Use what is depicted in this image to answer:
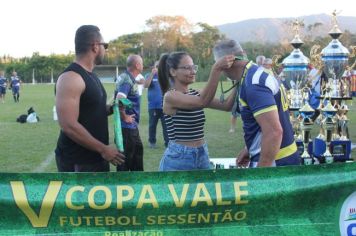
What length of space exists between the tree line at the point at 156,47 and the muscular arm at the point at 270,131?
185 ft

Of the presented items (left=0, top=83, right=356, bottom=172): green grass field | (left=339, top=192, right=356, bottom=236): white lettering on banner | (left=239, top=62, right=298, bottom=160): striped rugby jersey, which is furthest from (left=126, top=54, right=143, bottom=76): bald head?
(left=339, top=192, right=356, bottom=236): white lettering on banner

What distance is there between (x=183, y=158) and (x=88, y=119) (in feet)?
2.57

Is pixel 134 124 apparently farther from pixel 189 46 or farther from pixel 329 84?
pixel 189 46

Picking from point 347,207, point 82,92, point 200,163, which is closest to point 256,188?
point 347,207


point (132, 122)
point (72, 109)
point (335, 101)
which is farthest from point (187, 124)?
point (335, 101)

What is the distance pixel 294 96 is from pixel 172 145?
220 centimetres

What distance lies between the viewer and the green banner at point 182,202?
3.04 m

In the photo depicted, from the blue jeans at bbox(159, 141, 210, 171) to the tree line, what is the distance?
5554 cm

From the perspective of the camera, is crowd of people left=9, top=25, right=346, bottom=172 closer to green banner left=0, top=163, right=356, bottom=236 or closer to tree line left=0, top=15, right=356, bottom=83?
green banner left=0, top=163, right=356, bottom=236

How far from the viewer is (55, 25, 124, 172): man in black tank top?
12.1ft

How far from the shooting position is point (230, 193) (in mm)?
3137

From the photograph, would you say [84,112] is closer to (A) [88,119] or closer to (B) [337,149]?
(A) [88,119]

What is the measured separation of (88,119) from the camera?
3869mm

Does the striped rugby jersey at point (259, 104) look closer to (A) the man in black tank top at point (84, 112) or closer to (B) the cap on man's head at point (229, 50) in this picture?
(B) the cap on man's head at point (229, 50)
